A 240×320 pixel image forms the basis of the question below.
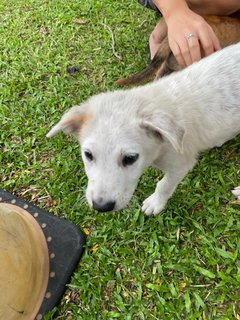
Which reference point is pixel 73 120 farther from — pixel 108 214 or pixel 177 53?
pixel 177 53

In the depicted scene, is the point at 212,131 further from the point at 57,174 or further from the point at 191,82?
the point at 57,174

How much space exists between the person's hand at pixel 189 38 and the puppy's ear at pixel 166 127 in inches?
46.2

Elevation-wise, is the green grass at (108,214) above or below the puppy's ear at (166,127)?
below

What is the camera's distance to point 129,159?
261 centimetres

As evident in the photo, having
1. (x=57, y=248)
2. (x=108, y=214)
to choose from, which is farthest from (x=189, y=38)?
(x=57, y=248)

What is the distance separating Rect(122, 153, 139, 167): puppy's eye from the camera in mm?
2583

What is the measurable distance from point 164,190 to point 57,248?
Result: 1.13 m

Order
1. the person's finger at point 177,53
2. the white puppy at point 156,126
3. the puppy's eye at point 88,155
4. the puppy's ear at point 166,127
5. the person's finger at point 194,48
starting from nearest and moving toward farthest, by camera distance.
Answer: the puppy's ear at point 166,127 < the white puppy at point 156,126 < the puppy's eye at point 88,155 < the person's finger at point 194,48 < the person's finger at point 177,53

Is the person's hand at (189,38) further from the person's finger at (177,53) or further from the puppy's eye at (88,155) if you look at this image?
the puppy's eye at (88,155)

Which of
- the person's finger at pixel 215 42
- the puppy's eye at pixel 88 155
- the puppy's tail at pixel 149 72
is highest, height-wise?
the puppy's eye at pixel 88 155

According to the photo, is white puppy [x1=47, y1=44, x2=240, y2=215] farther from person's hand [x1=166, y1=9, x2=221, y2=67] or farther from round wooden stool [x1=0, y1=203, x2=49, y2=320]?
round wooden stool [x1=0, y1=203, x2=49, y2=320]

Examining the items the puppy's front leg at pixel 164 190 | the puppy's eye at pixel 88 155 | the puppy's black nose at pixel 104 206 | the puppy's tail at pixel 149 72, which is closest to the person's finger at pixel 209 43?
the puppy's tail at pixel 149 72

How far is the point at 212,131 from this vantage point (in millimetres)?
3127

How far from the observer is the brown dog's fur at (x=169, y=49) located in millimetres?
3814
